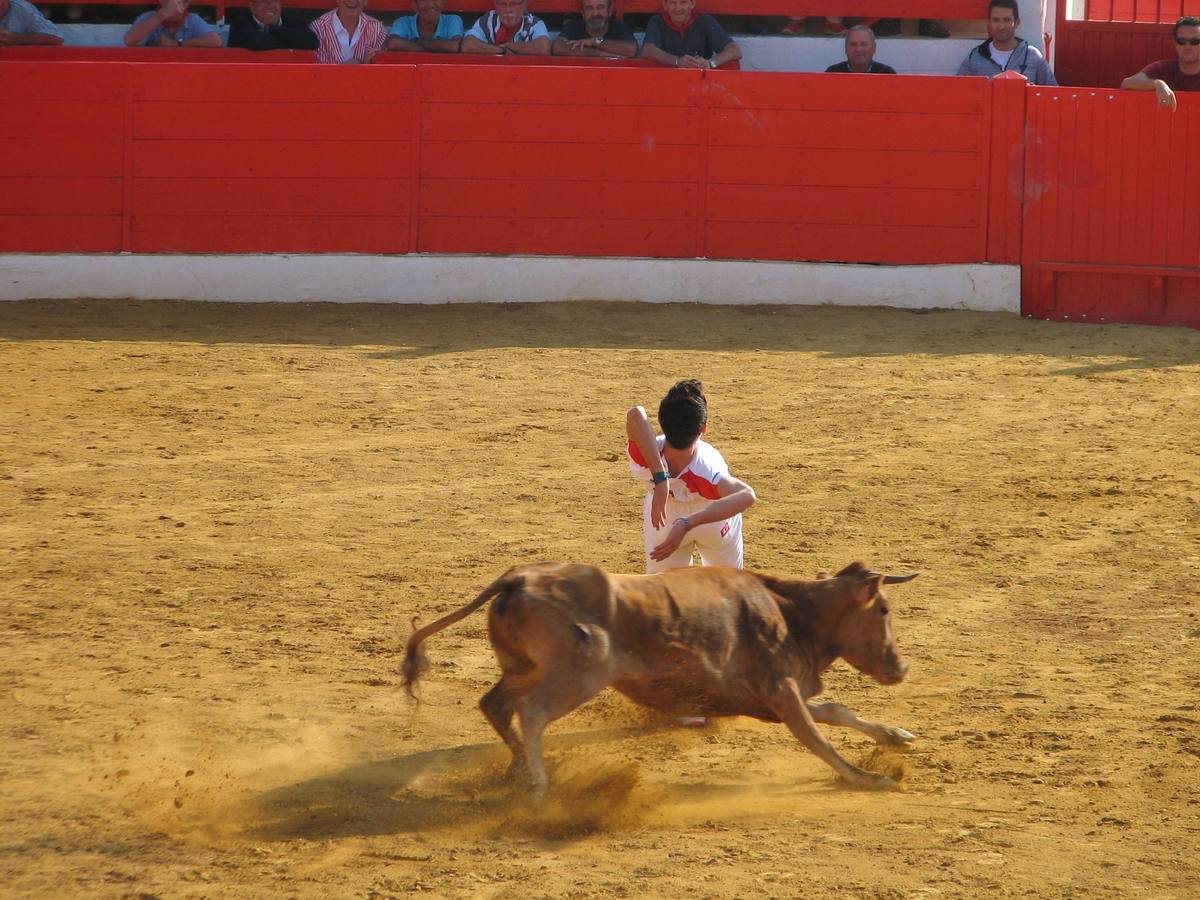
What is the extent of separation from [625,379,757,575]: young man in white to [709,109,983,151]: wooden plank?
7.44 metres

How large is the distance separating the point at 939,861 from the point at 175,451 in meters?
5.17

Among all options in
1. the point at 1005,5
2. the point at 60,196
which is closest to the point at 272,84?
the point at 60,196

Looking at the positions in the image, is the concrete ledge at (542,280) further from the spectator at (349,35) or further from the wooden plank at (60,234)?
the spectator at (349,35)

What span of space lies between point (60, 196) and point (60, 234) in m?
0.29

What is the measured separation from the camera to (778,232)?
40.0 feet

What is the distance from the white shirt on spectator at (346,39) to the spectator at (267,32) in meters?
0.29

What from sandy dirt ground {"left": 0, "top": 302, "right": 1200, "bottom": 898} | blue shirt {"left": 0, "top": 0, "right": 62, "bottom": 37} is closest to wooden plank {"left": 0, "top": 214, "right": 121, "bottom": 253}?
sandy dirt ground {"left": 0, "top": 302, "right": 1200, "bottom": 898}

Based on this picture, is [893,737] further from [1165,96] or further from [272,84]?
[272,84]

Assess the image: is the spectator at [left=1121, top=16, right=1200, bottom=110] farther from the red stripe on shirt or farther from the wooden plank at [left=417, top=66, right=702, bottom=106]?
the red stripe on shirt

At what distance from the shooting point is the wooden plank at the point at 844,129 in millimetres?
12117

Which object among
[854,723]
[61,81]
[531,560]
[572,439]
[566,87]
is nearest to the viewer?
[854,723]

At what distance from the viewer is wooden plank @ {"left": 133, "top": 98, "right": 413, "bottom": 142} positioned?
11.9 metres

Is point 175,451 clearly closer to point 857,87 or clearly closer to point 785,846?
point 785,846

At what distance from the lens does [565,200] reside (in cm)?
1216
